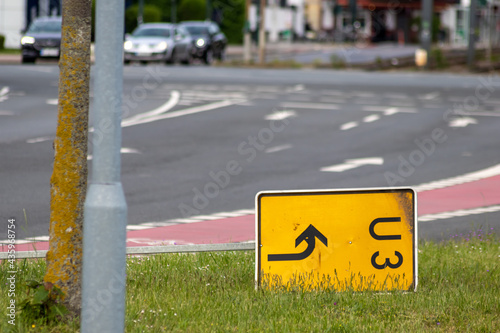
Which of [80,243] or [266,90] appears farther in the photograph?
[266,90]

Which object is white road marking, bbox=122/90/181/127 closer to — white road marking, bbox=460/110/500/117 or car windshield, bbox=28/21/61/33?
white road marking, bbox=460/110/500/117

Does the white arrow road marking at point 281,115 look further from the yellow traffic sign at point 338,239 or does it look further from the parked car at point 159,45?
the parked car at point 159,45

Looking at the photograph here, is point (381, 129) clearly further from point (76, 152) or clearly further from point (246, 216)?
point (76, 152)

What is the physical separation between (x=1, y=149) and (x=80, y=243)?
406 inches

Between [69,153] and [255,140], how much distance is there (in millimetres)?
11959

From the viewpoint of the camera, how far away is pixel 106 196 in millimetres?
4320

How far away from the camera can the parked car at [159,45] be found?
1535 inches

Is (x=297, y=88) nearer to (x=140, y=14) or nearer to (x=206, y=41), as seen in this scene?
(x=206, y=41)

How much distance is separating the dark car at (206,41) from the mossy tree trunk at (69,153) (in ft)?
121

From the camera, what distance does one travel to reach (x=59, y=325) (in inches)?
204

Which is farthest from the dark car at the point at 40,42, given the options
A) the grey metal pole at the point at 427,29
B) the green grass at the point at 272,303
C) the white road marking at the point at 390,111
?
the green grass at the point at 272,303

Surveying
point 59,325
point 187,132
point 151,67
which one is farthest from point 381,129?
point 151,67

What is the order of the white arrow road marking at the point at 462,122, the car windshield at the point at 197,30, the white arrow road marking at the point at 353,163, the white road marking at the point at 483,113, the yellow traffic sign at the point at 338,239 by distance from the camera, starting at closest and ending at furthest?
the yellow traffic sign at the point at 338,239, the white arrow road marking at the point at 353,163, the white arrow road marking at the point at 462,122, the white road marking at the point at 483,113, the car windshield at the point at 197,30

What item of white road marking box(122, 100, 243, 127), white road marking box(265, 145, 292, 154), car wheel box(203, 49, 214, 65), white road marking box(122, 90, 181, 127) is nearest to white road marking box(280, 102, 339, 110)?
white road marking box(122, 100, 243, 127)
